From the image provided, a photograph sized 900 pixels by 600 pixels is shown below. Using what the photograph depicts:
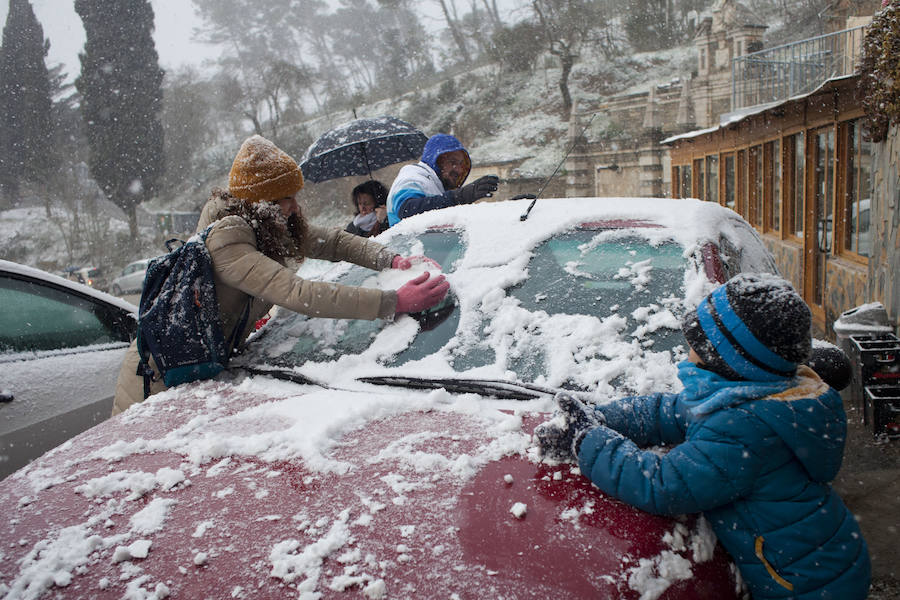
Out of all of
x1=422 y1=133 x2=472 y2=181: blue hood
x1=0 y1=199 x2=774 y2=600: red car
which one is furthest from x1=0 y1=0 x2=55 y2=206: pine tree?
x1=0 y1=199 x2=774 y2=600: red car

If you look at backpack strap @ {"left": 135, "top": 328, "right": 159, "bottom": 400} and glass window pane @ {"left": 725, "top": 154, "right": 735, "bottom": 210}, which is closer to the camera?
backpack strap @ {"left": 135, "top": 328, "right": 159, "bottom": 400}

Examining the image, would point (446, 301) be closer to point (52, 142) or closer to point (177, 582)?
point (177, 582)

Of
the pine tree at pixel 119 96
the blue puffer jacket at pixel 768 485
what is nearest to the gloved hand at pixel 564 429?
the blue puffer jacket at pixel 768 485

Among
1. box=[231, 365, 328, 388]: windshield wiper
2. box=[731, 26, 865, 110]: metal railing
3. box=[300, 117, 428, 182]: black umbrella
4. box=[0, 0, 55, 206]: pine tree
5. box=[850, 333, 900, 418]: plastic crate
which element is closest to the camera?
box=[231, 365, 328, 388]: windshield wiper

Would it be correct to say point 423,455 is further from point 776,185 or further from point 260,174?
point 776,185

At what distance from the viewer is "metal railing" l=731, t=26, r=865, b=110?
1253cm

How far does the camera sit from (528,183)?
71.6 feet

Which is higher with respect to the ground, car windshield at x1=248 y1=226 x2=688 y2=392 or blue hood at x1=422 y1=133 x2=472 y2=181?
blue hood at x1=422 y1=133 x2=472 y2=181

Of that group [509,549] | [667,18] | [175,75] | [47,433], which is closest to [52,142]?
[175,75]

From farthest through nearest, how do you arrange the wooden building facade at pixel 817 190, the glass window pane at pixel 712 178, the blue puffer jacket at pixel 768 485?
the glass window pane at pixel 712 178
the wooden building facade at pixel 817 190
the blue puffer jacket at pixel 768 485

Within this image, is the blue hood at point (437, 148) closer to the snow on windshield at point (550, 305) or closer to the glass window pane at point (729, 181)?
the snow on windshield at point (550, 305)

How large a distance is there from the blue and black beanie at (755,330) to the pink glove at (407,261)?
1407 mm

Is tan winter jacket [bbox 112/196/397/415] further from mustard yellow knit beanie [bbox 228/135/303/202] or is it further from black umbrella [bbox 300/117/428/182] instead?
black umbrella [bbox 300/117/428/182]

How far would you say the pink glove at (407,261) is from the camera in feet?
8.92
